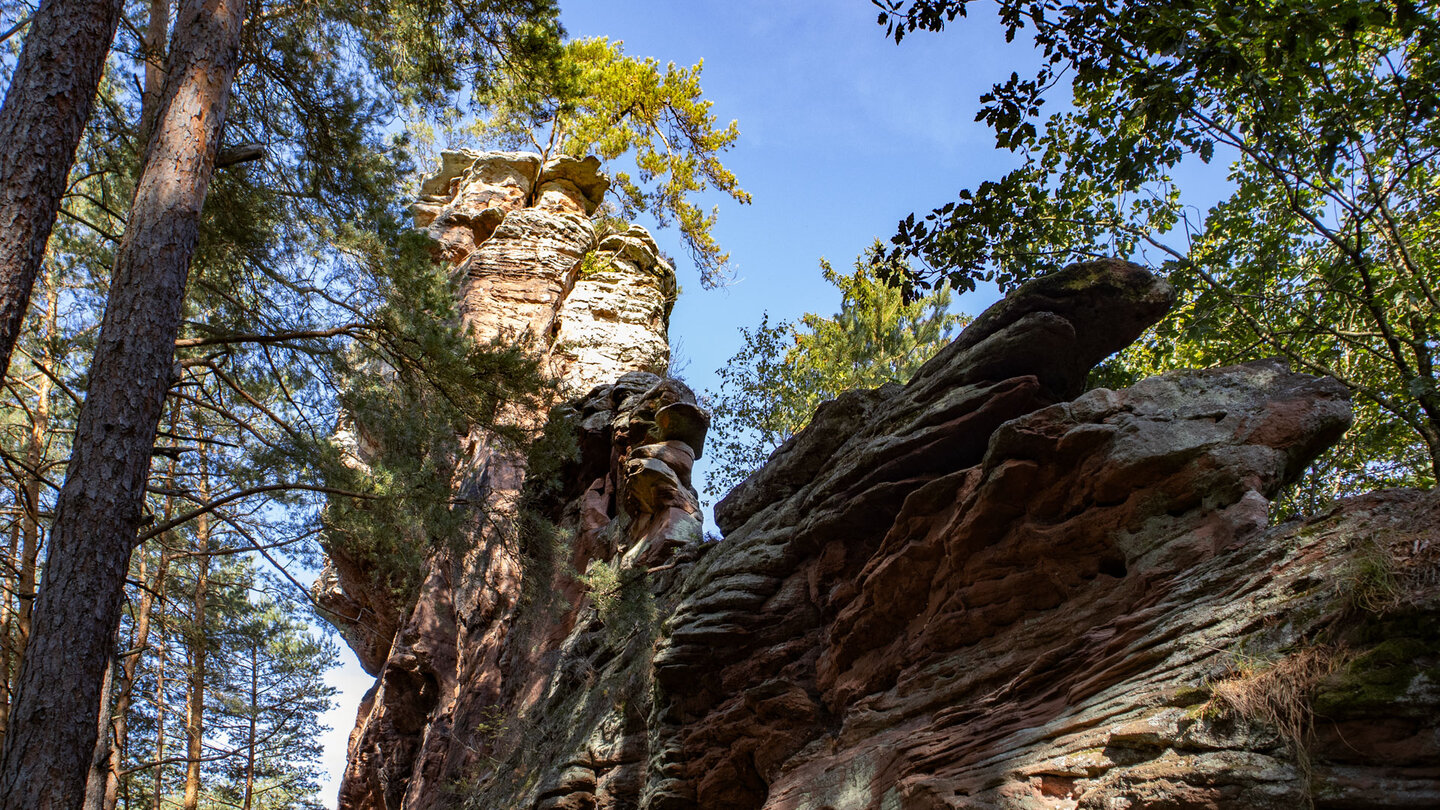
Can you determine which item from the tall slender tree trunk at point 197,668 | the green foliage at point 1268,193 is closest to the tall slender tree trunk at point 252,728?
the tall slender tree trunk at point 197,668

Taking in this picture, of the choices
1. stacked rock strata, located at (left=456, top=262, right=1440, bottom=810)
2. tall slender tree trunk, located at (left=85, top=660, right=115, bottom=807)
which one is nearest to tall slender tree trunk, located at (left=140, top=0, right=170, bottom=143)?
tall slender tree trunk, located at (left=85, top=660, right=115, bottom=807)

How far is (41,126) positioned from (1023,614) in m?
7.89

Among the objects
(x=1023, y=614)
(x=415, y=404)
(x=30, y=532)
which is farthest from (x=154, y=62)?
(x=1023, y=614)

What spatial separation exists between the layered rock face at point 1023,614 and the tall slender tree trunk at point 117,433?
474 cm

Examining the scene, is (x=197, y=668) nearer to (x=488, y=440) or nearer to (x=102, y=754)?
(x=102, y=754)

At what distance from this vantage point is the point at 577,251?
20141 mm

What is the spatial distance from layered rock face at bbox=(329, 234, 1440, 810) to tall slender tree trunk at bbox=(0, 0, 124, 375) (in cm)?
588

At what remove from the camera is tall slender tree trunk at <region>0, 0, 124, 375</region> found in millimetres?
5434

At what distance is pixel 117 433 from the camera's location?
6402 millimetres

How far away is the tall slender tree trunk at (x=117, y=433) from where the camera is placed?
5.44m

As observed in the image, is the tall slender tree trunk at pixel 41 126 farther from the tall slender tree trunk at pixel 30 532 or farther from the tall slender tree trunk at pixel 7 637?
the tall slender tree trunk at pixel 7 637

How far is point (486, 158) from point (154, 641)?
12.9 metres

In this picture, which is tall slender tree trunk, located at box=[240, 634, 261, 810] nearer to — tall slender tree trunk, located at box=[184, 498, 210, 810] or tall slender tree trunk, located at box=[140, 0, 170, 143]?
tall slender tree trunk, located at box=[184, 498, 210, 810]

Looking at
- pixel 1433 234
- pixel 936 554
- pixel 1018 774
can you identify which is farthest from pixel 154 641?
pixel 1433 234
